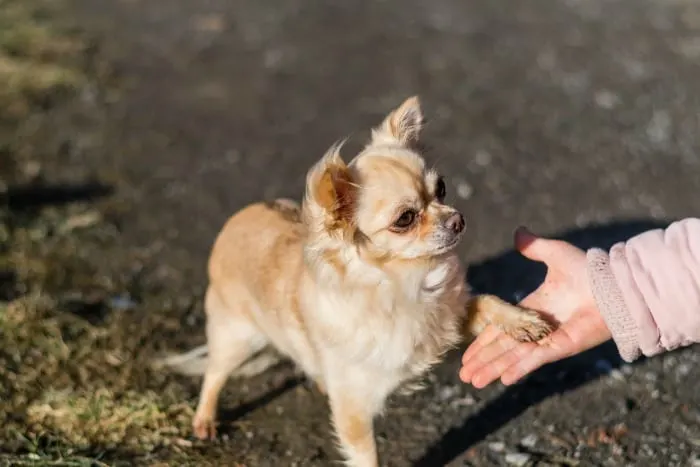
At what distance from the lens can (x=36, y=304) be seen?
479cm

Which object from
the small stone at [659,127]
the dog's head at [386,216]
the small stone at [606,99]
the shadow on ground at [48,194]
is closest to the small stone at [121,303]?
the shadow on ground at [48,194]

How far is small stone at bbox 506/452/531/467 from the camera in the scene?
3.71 m

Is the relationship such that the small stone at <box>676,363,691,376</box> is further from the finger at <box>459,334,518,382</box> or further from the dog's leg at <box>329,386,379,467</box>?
the dog's leg at <box>329,386,379,467</box>

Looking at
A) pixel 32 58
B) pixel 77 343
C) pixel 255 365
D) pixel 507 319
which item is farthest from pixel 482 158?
pixel 32 58

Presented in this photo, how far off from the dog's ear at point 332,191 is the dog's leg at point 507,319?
66 cm

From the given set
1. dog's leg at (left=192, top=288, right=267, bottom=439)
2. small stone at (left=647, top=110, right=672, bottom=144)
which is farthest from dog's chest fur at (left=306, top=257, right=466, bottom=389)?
small stone at (left=647, top=110, right=672, bottom=144)

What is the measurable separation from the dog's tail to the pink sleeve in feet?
6.69

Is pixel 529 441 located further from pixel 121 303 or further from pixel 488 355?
pixel 121 303

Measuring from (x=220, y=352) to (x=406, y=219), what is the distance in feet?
4.35

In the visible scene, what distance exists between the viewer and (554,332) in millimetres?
3262

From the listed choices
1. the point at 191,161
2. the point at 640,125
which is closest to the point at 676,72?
the point at 640,125

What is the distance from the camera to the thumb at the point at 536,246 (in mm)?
3352

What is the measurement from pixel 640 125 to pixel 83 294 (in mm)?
4094

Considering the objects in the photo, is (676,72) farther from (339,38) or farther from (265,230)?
(265,230)
